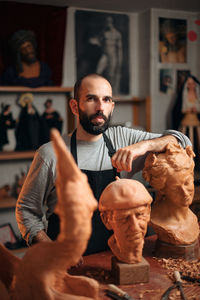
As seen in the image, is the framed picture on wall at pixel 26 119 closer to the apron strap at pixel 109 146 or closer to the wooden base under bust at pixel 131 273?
the apron strap at pixel 109 146

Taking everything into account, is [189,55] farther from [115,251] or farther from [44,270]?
[44,270]

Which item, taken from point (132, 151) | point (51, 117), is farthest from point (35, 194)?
point (51, 117)

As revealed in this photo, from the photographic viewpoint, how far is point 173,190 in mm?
1930

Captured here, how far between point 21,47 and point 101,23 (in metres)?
1.23

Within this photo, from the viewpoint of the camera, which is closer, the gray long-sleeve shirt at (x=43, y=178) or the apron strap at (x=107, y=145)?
the gray long-sleeve shirt at (x=43, y=178)

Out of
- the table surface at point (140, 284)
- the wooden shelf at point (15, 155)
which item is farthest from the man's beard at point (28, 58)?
the table surface at point (140, 284)

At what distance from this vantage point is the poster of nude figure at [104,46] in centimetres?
462

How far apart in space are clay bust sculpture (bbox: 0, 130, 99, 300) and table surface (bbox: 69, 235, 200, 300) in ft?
0.78

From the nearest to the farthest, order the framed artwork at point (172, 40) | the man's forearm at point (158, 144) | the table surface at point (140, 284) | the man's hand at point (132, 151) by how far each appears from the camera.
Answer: the table surface at point (140, 284), the man's hand at point (132, 151), the man's forearm at point (158, 144), the framed artwork at point (172, 40)

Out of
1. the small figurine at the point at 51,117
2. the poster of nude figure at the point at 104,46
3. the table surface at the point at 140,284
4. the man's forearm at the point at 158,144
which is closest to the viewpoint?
the table surface at the point at 140,284

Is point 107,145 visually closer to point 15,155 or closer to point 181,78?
point 15,155

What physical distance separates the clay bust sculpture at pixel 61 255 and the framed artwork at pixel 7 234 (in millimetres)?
2833

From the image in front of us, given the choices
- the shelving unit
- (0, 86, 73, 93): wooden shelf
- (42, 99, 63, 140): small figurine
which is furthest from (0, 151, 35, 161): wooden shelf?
(0, 86, 73, 93): wooden shelf

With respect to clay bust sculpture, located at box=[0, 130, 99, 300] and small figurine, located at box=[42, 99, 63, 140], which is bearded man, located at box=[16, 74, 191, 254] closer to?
clay bust sculpture, located at box=[0, 130, 99, 300]
